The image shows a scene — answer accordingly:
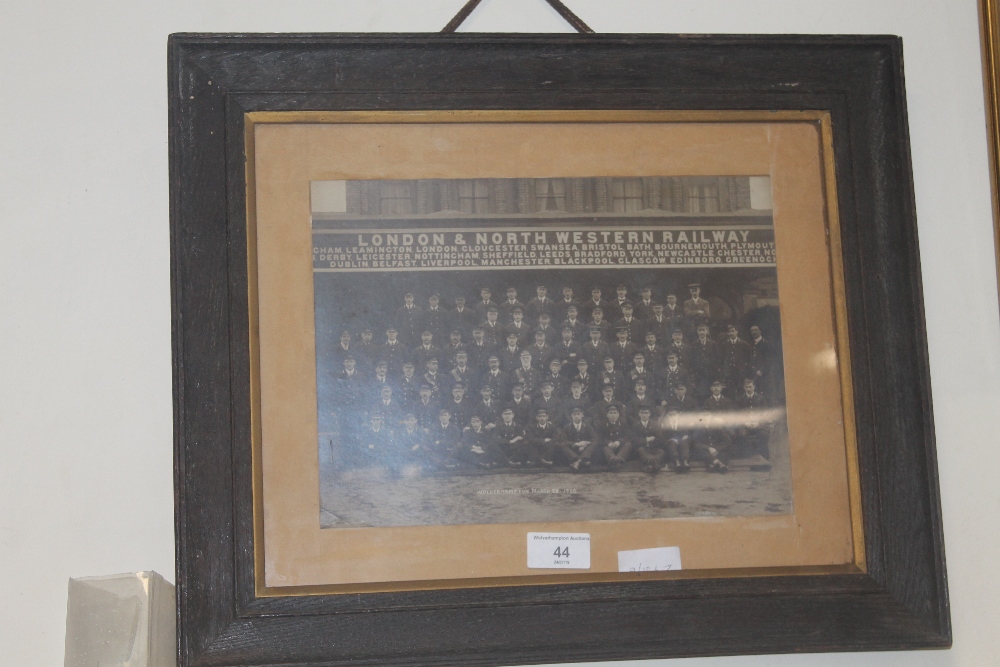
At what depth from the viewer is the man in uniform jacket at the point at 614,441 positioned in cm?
100

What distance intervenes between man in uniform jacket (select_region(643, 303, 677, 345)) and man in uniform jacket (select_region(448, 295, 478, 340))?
0.20m

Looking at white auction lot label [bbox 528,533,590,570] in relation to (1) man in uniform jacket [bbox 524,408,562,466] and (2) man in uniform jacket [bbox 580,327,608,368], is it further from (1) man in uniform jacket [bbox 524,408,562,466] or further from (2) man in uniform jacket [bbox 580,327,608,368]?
(2) man in uniform jacket [bbox 580,327,608,368]

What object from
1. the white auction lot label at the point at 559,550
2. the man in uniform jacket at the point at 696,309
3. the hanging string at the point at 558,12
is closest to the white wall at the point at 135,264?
the hanging string at the point at 558,12

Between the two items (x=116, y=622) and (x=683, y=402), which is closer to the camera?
(x=116, y=622)

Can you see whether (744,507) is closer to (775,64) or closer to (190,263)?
(775,64)

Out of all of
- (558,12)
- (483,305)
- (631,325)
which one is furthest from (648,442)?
(558,12)

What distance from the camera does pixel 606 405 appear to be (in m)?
1.01

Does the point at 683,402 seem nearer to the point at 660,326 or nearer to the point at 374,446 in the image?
the point at 660,326

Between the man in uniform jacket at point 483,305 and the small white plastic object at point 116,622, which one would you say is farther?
the man in uniform jacket at point 483,305

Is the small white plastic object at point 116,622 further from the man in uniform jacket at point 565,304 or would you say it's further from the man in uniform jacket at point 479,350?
the man in uniform jacket at point 565,304

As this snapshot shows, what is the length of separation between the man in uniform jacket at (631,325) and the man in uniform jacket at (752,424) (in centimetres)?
13

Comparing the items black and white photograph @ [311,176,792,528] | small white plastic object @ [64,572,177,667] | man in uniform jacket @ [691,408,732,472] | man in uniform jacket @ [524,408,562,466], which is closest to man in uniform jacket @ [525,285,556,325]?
black and white photograph @ [311,176,792,528]

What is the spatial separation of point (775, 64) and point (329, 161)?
1.75 ft

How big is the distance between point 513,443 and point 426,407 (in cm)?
10
